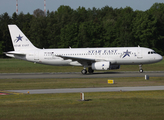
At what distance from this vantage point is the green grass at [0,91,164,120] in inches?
523

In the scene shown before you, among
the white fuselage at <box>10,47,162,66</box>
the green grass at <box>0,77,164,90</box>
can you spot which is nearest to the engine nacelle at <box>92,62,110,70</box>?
the white fuselage at <box>10,47,162,66</box>

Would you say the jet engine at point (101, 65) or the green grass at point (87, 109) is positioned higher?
the jet engine at point (101, 65)

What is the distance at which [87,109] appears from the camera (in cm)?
1497

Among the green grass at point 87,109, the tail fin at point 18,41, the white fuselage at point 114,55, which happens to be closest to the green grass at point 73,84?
the green grass at point 87,109

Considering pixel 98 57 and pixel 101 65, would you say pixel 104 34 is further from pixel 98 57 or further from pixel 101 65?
pixel 101 65

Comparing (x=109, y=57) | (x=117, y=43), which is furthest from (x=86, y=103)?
(x=117, y=43)

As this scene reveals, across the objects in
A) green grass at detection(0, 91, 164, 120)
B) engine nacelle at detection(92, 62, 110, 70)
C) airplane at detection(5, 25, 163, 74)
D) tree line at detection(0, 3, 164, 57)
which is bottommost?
green grass at detection(0, 91, 164, 120)

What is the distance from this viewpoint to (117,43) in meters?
104

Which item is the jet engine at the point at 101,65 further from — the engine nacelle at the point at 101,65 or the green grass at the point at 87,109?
the green grass at the point at 87,109

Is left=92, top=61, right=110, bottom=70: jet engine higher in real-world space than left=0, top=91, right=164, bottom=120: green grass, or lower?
higher

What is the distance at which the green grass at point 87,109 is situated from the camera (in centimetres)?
1329

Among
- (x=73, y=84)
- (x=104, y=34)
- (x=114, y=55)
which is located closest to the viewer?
(x=73, y=84)

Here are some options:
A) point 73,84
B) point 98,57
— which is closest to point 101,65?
point 98,57

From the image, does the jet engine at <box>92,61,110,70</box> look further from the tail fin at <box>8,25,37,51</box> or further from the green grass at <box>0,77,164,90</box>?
the tail fin at <box>8,25,37,51</box>
